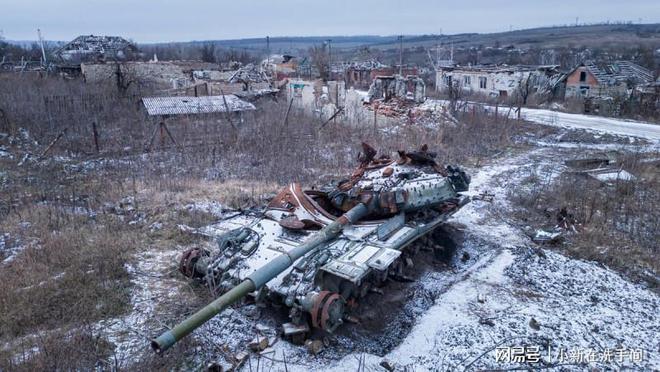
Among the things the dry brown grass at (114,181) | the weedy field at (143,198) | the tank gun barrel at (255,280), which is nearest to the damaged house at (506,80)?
the dry brown grass at (114,181)

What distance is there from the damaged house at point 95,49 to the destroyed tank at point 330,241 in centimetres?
3685

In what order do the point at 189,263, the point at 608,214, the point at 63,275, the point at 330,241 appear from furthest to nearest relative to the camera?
the point at 608,214 < the point at 63,275 < the point at 189,263 < the point at 330,241

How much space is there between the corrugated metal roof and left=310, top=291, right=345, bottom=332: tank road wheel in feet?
46.6

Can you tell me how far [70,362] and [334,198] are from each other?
385 centimetres

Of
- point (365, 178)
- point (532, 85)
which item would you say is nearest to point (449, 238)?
point (365, 178)

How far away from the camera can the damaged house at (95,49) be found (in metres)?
38.3

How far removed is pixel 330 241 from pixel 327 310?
124cm

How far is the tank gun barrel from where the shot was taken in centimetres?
357

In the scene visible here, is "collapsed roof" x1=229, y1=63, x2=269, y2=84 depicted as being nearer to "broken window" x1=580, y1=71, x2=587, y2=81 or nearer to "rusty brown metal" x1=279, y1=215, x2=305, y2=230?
"rusty brown metal" x1=279, y1=215, x2=305, y2=230

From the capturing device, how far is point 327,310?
472 centimetres

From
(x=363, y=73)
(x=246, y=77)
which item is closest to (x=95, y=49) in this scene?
(x=246, y=77)

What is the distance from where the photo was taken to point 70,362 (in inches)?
175

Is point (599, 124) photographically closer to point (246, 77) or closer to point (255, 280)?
point (246, 77)

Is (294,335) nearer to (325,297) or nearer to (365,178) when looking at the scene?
(325,297)
